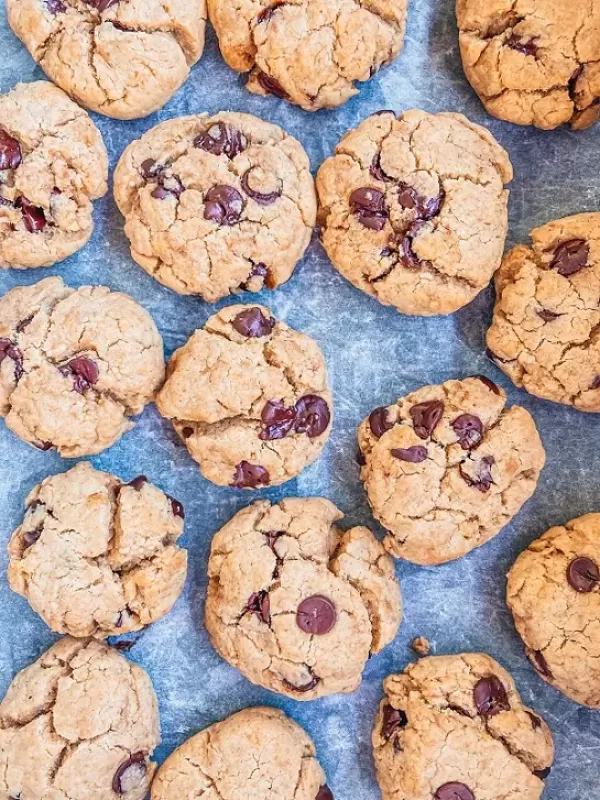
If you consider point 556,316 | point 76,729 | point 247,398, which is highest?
point 556,316

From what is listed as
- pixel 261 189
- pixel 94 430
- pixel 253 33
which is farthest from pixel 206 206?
pixel 94 430

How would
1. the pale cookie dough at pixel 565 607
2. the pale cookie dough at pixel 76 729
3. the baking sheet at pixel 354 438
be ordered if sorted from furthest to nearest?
1. the baking sheet at pixel 354 438
2. the pale cookie dough at pixel 565 607
3. the pale cookie dough at pixel 76 729

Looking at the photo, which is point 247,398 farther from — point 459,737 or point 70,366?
point 459,737

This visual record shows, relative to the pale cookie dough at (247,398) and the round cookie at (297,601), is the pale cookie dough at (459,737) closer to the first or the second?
the round cookie at (297,601)

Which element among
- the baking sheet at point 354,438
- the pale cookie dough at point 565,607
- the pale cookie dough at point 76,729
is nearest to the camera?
the pale cookie dough at point 76,729

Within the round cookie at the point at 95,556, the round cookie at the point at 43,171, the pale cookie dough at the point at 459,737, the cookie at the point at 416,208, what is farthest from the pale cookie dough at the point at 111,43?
the pale cookie dough at the point at 459,737

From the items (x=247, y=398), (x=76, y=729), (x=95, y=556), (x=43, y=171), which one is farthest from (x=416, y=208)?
(x=76, y=729)

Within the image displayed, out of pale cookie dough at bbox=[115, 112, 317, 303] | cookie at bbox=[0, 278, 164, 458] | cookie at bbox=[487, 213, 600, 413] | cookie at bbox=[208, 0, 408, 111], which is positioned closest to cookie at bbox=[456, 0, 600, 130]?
cookie at bbox=[208, 0, 408, 111]
